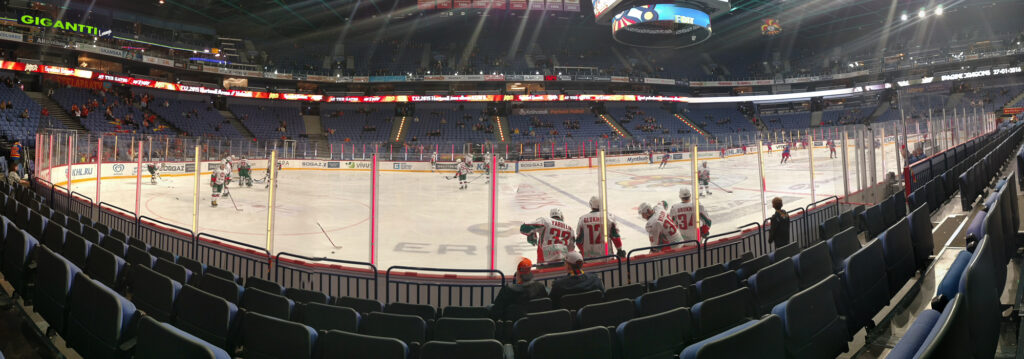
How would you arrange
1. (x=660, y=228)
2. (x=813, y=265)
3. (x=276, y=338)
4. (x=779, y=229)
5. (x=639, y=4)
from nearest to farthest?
(x=276, y=338) → (x=813, y=265) → (x=779, y=229) → (x=660, y=228) → (x=639, y=4)

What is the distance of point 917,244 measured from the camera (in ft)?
13.9

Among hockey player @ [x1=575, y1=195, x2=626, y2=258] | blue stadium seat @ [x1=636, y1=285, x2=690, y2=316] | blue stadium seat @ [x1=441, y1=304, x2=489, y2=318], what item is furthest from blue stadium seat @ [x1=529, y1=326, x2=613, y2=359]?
hockey player @ [x1=575, y1=195, x2=626, y2=258]

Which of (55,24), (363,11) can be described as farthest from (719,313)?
(55,24)

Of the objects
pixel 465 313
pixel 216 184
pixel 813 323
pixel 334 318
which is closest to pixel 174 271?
pixel 334 318

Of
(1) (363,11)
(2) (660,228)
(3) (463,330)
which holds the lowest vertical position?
(3) (463,330)

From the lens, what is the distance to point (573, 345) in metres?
2.84

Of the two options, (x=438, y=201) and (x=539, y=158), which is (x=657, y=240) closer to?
(x=438, y=201)

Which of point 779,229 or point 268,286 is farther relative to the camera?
point 779,229

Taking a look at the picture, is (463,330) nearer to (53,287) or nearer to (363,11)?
(53,287)

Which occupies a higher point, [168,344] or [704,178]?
[704,178]

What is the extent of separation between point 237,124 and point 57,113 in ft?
43.6

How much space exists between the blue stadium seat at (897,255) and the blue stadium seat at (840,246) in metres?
0.50

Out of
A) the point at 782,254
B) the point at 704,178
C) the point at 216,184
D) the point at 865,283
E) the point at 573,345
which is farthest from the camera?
the point at 704,178

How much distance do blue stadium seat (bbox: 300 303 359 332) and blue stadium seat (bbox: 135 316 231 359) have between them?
4.96ft
